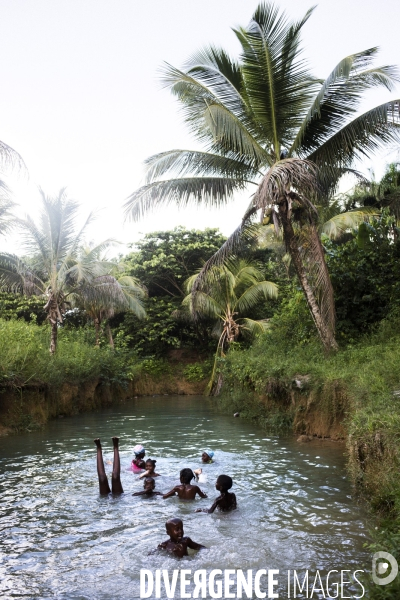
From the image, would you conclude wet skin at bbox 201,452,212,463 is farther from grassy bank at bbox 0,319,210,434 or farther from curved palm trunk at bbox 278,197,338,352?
grassy bank at bbox 0,319,210,434

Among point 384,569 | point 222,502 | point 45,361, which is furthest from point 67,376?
point 384,569

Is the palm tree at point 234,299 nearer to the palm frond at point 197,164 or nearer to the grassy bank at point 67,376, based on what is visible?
the grassy bank at point 67,376

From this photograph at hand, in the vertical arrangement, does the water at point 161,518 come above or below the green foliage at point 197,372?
below

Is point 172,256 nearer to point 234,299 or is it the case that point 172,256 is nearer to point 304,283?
point 234,299

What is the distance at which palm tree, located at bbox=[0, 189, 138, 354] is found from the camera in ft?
72.0

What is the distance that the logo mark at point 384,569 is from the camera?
4.18 metres

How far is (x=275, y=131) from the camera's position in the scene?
15.2m

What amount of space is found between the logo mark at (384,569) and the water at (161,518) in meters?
0.43

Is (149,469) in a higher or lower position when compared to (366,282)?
lower

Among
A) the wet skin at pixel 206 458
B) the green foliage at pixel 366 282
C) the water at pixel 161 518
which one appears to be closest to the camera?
the water at pixel 161 518

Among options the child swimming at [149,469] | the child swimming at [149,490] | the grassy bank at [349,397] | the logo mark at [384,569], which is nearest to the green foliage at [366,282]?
the grassy bank at [349,397]

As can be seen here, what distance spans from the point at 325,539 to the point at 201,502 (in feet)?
7.82

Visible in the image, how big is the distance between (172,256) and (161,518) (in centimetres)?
2685

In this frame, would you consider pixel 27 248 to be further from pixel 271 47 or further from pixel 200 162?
pixel 271 47
